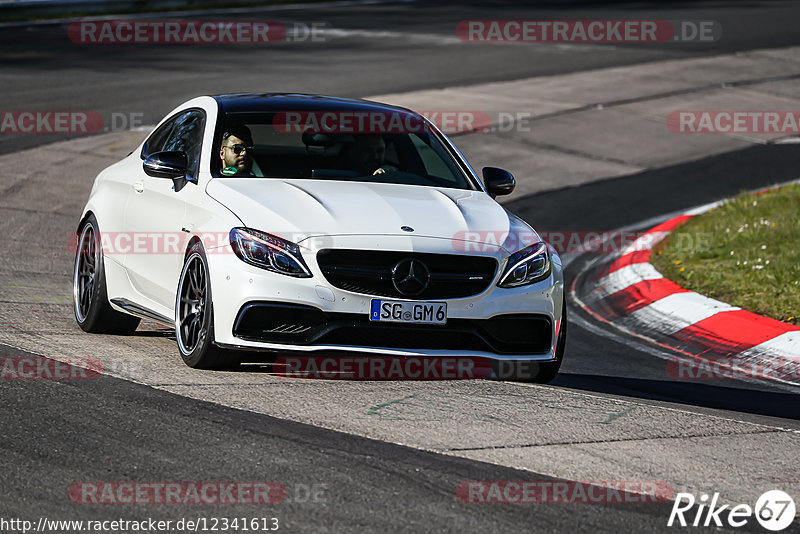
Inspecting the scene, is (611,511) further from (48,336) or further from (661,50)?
(661,50)

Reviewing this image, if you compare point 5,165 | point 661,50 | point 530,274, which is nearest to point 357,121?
point 530,274

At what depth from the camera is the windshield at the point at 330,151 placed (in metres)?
7.80

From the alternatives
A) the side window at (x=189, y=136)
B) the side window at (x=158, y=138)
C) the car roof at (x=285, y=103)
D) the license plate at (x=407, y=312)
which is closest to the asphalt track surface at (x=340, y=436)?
the license plate at (x=407, y=312)

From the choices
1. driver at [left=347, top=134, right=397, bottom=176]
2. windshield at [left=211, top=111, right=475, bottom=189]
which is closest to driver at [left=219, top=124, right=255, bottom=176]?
windshield at [left=211, top=111, right=475, bottom=189]

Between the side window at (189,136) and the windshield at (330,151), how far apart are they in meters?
0.16

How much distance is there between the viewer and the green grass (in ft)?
33.1

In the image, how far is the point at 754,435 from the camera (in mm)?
6344

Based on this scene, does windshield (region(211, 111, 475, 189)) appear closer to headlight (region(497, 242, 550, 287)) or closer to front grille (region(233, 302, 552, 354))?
headlight (region(497, 242, 550, 287))

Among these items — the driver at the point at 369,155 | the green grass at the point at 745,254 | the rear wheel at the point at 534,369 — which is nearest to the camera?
the rear wheel at the point at 534,369

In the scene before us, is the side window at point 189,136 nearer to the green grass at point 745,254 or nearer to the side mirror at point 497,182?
the side mirror at point 497,182

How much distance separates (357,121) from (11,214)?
5825 millimetres

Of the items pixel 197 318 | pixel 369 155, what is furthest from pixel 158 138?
pixel 197 318

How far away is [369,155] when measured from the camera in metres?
8.16

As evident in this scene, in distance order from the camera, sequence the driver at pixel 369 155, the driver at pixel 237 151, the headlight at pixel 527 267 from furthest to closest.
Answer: the driver at pixel 369 155, the driver at pixel 237 151, the headlight at pixel 527 267
